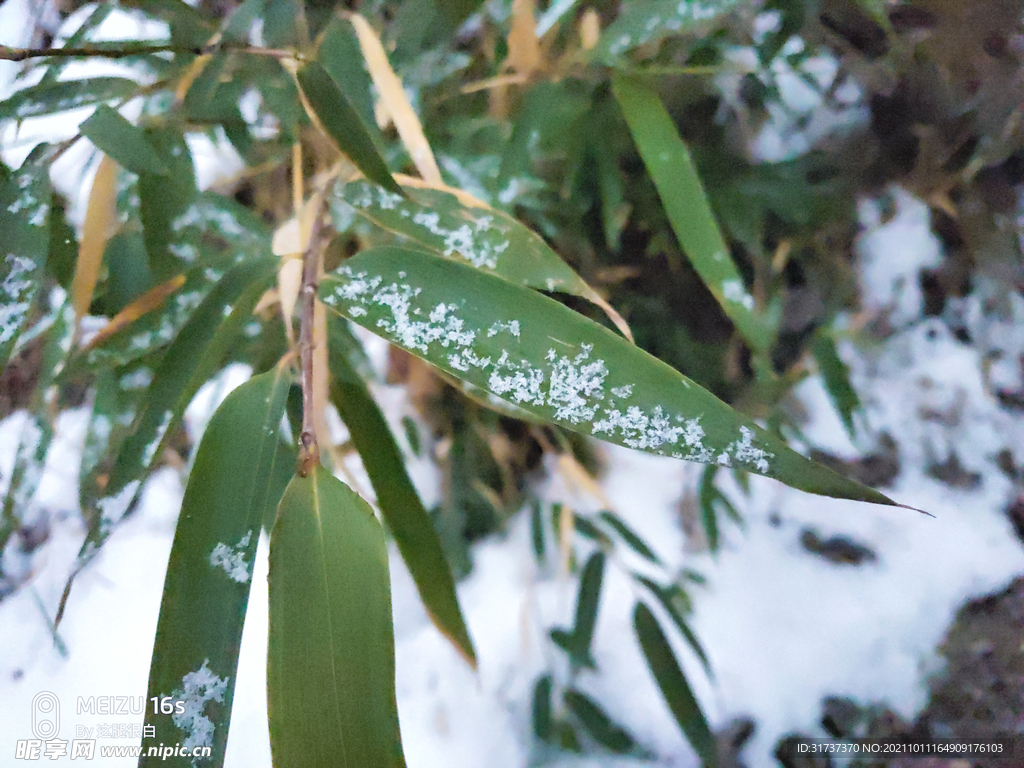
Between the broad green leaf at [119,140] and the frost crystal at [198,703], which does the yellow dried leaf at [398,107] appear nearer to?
the broad green leaf at [119,140]

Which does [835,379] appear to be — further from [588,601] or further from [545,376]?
[545,376]

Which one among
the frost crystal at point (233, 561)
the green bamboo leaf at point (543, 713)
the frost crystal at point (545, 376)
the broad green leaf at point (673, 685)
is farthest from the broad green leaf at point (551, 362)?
the green bamboo leaf at point (543, 713)

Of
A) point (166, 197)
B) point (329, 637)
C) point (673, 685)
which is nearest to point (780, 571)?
point (673, 685)

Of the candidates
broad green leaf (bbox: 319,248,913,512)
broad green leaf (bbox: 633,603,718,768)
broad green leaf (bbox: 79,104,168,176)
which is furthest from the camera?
broad green leaf (bbox: 633,603,718,768)

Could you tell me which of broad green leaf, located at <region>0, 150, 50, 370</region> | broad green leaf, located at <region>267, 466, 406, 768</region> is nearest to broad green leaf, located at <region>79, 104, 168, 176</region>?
broad green leaf, located at <region>0, 150, 50, 370</region>

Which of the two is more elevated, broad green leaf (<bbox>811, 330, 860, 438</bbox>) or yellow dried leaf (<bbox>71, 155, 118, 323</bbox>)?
yellow dried leaf (<bbox>71, 155, 118, 323</bbox>)

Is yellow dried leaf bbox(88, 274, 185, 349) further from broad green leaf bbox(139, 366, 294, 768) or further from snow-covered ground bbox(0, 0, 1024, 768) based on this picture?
snow-covered ground bbox(0, 0, 1024, 768)
